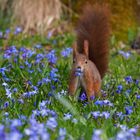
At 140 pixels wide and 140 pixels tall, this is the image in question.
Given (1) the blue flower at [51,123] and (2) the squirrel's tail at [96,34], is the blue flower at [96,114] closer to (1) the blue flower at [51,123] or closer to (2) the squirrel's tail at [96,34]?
(1) the blue flower at [51,123]

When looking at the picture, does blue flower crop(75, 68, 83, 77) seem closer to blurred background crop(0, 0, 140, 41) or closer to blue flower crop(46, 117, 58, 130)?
blue flower crop(46, 117, 58, 130)

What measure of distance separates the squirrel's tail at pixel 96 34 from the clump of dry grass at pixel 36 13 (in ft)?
10.6

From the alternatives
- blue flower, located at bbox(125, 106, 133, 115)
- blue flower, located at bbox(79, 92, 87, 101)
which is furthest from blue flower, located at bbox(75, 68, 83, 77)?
blue flower, located at bbox(125, 106, 133, 115)

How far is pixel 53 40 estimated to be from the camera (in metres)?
7.77

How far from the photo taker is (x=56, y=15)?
8.23 meters

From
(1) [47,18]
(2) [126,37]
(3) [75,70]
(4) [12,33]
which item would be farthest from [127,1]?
(3) [75,70]

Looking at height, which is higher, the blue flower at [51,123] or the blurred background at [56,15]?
the blurred background at [56,15]

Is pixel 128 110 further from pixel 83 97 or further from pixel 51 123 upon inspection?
pixel 51 123

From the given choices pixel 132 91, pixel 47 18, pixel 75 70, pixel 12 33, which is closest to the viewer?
pixel 75 70

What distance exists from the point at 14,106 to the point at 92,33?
1.30 metres

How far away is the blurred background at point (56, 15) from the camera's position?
812 cm

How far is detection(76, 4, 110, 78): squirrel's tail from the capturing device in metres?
4.85

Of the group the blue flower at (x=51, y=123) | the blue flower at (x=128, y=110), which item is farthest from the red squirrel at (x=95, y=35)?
the blue flower at (x=51, y=123)

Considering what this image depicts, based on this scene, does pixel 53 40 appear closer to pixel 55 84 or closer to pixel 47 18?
pixel 47 18
